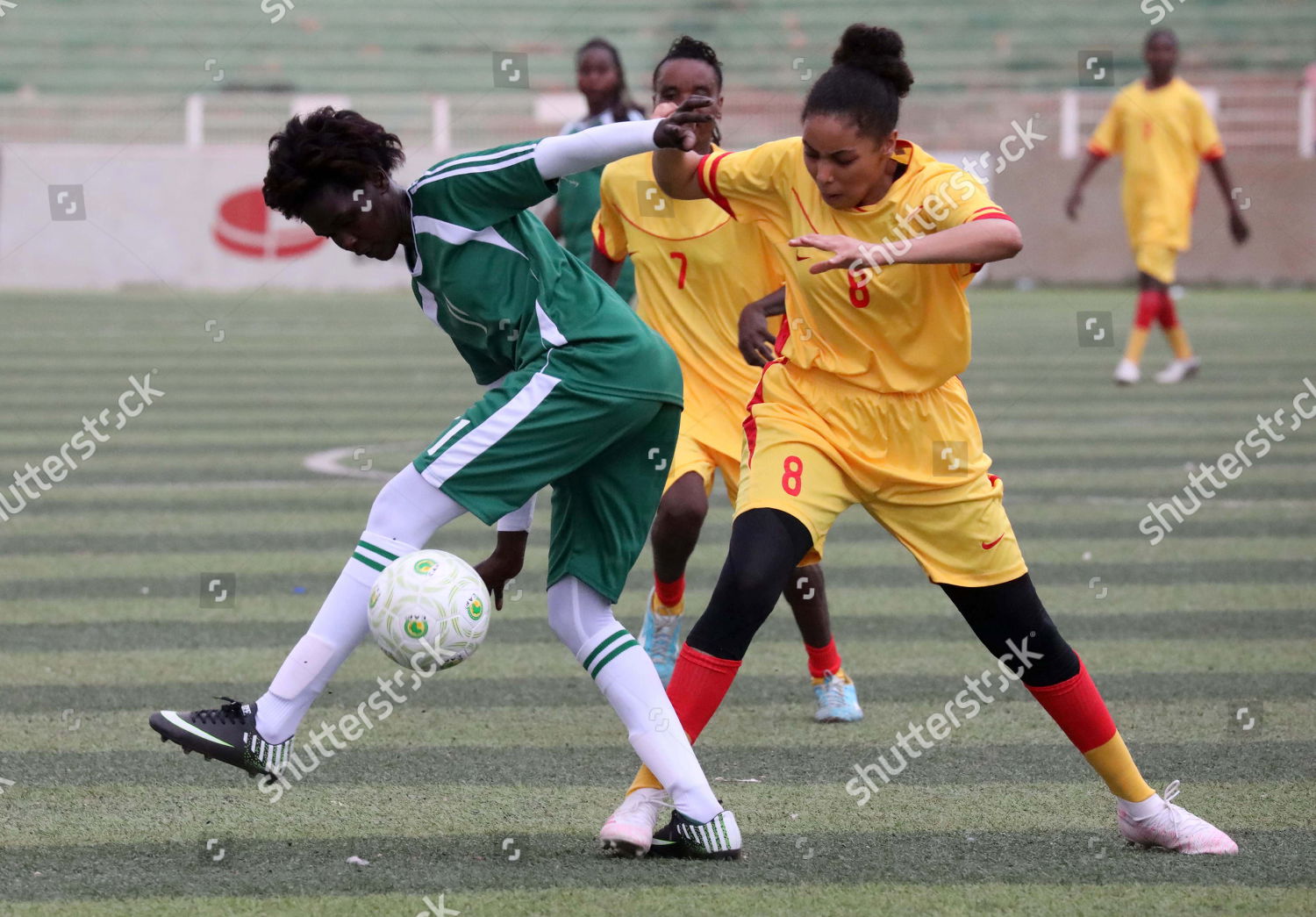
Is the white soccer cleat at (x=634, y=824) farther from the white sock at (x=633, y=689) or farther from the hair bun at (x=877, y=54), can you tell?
the hair bun at (x=877, y=54)

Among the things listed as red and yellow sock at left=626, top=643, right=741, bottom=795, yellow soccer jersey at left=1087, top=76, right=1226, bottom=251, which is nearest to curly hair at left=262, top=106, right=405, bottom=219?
red and yellow sock at left=626, top=643, right=741, bottom=795

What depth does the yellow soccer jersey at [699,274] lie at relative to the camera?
587cm

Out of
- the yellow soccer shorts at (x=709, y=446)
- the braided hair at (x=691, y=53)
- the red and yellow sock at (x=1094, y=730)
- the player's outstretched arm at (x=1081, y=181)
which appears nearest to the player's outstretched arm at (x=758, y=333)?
the braided hair at (x=691, y=53)

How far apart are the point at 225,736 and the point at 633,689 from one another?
96 centimetres

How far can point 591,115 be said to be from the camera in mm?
8703

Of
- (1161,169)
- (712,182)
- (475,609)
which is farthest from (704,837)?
(1161,169)

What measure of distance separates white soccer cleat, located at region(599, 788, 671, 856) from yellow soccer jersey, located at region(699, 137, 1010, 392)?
111cm

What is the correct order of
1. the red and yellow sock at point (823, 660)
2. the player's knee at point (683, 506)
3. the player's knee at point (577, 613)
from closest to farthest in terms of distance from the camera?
the player's knee at point (577, 613) < the red and yellow sock at point (823, 660) < the player's knee at point (683, 506)

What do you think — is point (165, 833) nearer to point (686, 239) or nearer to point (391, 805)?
point (391, 805)

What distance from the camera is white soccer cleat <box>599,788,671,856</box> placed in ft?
13.2

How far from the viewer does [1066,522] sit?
29.1 feet

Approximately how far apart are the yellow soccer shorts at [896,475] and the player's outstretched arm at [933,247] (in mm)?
461

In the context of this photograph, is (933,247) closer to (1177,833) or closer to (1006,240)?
(1006,240)

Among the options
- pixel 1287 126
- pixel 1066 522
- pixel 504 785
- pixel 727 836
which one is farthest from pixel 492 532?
pixel 1287 126
